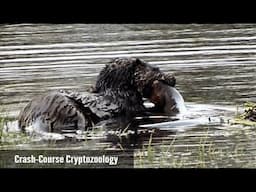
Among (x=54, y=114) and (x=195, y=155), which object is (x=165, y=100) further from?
(x=54, y=114)

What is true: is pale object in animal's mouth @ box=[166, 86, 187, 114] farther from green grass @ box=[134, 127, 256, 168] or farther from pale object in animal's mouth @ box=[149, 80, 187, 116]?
green grass @ box=[134, 127, 256, 168]

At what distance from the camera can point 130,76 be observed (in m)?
3.71

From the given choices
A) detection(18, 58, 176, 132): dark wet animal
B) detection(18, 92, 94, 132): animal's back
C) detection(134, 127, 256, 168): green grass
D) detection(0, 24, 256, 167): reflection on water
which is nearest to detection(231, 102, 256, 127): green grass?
detection(0, 24, 256, 167): reflection on water

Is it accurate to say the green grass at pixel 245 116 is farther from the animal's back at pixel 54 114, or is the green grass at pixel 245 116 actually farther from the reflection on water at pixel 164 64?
the animal's back at pixel 54 114

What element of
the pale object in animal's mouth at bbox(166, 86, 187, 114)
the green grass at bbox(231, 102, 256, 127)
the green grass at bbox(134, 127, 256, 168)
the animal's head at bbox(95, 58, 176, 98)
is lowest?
the green grass at bbox(134, 127, 256, 168)

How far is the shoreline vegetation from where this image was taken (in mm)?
3625

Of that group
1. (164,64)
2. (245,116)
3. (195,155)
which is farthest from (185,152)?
(164,64)

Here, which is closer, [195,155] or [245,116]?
[195,155]

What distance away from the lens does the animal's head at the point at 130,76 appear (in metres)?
3.70

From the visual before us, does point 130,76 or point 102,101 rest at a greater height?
point 130,76

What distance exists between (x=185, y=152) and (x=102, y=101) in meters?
0.59

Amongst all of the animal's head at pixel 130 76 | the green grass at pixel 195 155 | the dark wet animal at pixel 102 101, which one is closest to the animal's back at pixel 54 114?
the dark wet animal at pixel 102 101

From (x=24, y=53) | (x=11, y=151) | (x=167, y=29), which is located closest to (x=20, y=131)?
(x=11, y=151)

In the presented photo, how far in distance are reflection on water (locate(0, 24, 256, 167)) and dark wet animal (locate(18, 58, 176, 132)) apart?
6 cm
